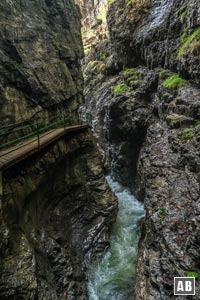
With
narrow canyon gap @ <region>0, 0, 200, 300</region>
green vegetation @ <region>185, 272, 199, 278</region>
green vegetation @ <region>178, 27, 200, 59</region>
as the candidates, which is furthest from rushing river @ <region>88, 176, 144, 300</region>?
green vegetation @ <region>178, 27, 200, 59</region>

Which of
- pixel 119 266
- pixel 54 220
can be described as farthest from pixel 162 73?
pixel 119 266

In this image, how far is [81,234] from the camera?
39.1 feet

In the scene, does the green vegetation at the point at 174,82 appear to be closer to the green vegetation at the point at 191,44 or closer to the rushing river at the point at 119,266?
the green vegetation at the point at 191,44

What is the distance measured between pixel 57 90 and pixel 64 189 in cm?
630

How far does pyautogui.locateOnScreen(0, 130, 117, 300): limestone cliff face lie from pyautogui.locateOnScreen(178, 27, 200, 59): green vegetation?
6.94 m

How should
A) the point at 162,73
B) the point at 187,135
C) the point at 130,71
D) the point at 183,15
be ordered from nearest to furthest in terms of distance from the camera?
the point at 187,135
the point at 183,15
the point at 162,73
the point at 130,71

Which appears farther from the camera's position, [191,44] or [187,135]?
[191,44]

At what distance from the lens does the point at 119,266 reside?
→ 10.9 m

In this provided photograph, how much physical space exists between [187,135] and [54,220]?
274 inches

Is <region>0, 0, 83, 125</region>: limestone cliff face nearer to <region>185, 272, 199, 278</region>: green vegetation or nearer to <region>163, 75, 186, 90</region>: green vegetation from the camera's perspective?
<region>163, 75, 186, 90</region>: green vegetation

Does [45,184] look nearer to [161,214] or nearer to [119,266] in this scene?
[161,214]

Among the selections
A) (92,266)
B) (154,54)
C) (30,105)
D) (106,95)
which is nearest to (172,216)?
(92,266)

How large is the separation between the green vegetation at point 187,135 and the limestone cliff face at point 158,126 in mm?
50

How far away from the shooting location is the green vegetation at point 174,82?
13.4m
